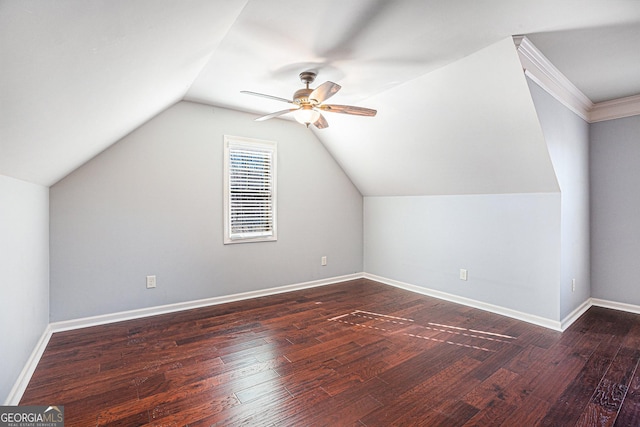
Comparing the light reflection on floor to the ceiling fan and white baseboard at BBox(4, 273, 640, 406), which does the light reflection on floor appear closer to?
white baseboard at BBox(4, 273, 640, 406)

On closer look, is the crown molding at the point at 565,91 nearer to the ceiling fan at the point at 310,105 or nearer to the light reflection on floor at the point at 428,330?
the ceiling fan at the point at 310,105

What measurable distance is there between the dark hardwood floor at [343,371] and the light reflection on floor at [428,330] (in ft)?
0.06

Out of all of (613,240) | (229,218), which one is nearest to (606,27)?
(613,240)

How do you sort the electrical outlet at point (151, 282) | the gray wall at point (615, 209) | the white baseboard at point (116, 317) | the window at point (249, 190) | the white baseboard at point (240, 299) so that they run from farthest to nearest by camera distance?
1. the window at point (249, 190)
2. the gray wall at point (615, 209)
3. the electrical outlet at point (151, 282)
4. the white baseboard at point (240, 299)
5. the white baseboard at point (116, 317)

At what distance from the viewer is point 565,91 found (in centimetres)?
303

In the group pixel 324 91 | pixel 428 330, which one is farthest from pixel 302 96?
pixel 428 330

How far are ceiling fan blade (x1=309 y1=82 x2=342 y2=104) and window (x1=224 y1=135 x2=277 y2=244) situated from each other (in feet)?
5.41

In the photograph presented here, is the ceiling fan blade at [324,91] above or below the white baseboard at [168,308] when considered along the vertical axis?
above

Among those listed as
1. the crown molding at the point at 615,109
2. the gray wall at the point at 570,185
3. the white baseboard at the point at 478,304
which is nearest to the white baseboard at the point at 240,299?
the white baseboard at the point at 478,304

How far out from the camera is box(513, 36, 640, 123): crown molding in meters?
2.35

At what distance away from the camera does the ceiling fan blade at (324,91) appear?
7.66ft

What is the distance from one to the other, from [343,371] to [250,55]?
8.57 feet

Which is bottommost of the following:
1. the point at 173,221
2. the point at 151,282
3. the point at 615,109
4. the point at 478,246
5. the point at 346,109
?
the point at 151,282

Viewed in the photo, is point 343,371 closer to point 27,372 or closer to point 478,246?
point 27,372
